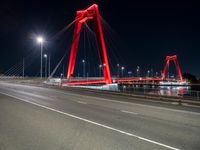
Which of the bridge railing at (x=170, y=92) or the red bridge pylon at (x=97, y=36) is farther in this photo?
the red bridge pylon at (x=97, y=36)

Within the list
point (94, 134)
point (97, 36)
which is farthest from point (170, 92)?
point (97, 36)

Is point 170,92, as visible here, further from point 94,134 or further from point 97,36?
point 97,36

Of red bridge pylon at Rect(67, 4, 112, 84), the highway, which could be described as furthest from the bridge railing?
red bridge pylon at Rect(67, 4, 112, 84)

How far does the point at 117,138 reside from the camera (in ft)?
22.3

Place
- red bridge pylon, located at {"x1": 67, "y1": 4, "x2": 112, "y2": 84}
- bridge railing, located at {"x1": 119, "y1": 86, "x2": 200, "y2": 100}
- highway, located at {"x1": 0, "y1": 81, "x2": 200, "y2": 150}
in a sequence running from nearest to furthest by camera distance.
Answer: highway, located at {"x1": 0, "y1": 81, "x2": 200, "y2": 150} < bridge railing, located at {"x1": 119, "y1": 86, "x2": 200, "y2": 100} < red bridge pylon, located at {"x1": 67, "y1": 4, "x2": 112, "y2": 84}

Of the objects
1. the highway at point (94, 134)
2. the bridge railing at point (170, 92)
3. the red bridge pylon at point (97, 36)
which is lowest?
the highway at point (94, 134)

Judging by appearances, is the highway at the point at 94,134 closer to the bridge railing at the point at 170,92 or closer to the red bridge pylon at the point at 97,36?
the bridge railing at the point at 170,92

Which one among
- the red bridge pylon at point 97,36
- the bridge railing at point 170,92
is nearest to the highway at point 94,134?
the bridge railing at point 170,92

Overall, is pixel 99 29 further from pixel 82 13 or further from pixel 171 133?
pixel 171 133

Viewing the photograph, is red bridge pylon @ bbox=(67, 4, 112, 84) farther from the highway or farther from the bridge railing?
the highway

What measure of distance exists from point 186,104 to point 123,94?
8.23 m

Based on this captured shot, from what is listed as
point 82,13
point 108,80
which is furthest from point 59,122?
point 82,13

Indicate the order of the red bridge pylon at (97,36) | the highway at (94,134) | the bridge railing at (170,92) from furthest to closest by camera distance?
1. the red bridge pylon at (97,36)
2. the bridge railing at (170,92)
3. the highway at (94,134)

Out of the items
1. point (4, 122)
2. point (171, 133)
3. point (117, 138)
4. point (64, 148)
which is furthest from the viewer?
point (4, 122)
